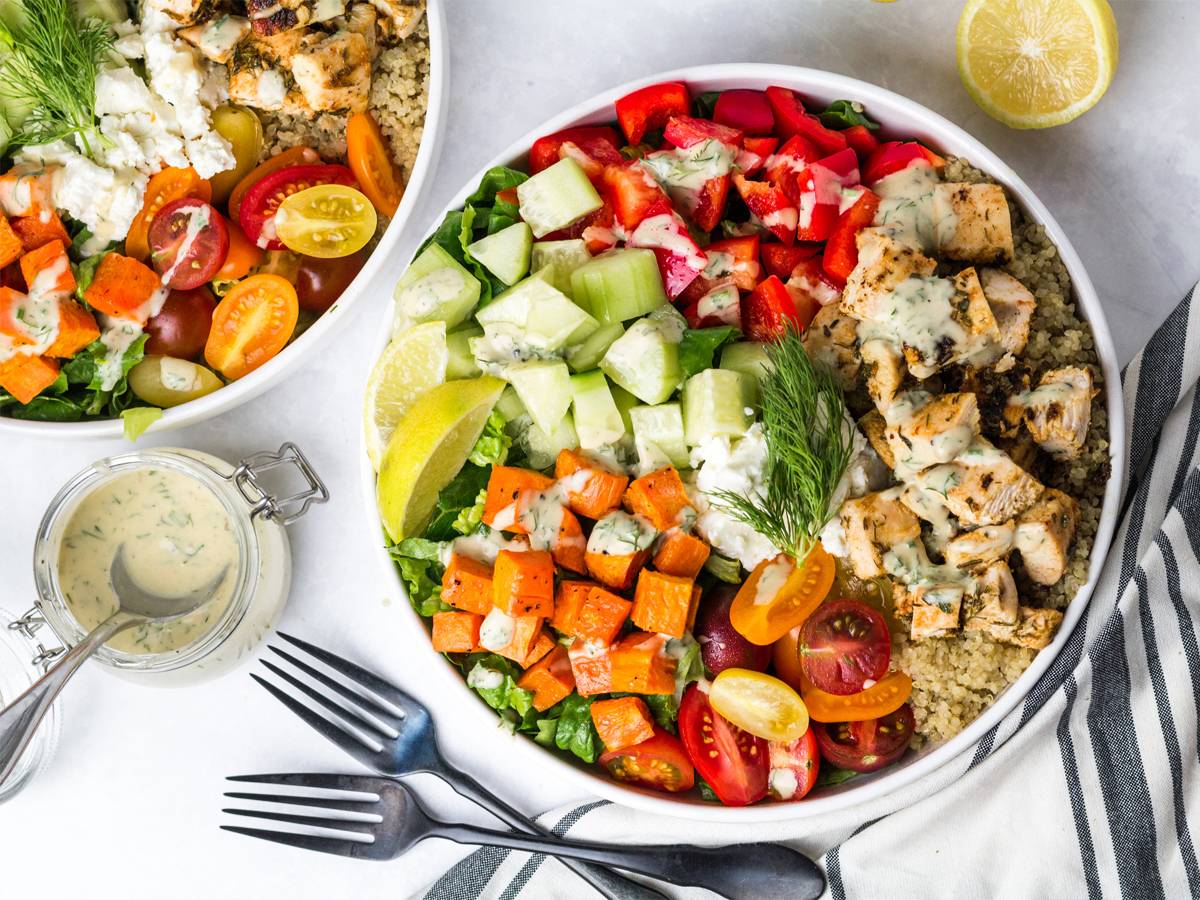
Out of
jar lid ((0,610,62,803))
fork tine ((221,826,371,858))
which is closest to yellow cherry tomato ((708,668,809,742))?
fork tine ((221,826,371,858))

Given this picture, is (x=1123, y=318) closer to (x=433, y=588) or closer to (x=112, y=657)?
(x=433, y=588)

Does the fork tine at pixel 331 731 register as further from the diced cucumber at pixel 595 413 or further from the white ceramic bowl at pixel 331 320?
the diced cucumber at pixel 595 413

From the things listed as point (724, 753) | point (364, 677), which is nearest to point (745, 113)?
point (724, 753)

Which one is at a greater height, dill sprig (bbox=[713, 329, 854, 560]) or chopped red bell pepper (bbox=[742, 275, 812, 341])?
chopped red bell pepper (bbox=[742, 275, 812, 341])

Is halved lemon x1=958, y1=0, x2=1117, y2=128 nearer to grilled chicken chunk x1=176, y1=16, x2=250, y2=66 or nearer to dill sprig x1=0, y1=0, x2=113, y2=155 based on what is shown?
grilled chicken chunk x1=176, y1=16, x2=250, y2=66

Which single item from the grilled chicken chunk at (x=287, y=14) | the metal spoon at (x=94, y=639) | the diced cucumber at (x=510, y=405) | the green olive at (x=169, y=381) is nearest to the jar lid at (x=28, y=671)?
the metal spoon at (x=94, y=639)
